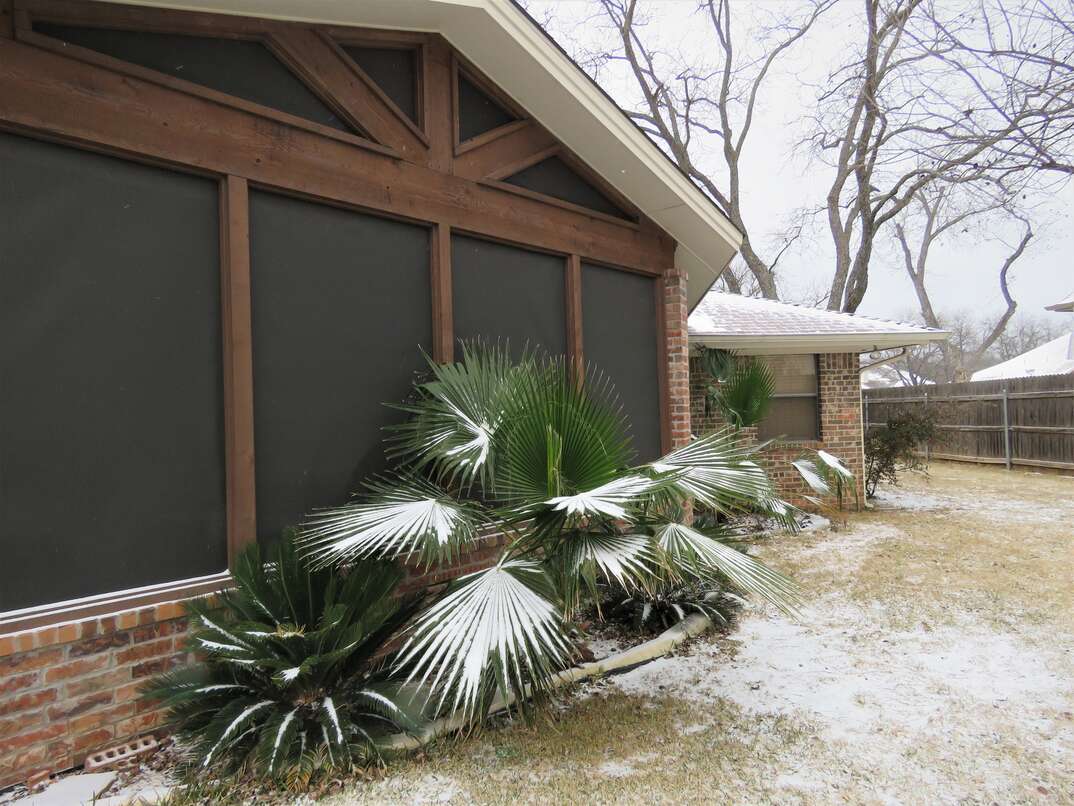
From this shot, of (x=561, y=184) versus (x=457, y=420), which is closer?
(x=457, y=420)

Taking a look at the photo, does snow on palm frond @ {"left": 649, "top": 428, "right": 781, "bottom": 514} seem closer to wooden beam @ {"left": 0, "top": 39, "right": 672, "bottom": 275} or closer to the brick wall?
wooden beam @ {"left": 0, "top": 39, "right": 672, "bottom": 275}

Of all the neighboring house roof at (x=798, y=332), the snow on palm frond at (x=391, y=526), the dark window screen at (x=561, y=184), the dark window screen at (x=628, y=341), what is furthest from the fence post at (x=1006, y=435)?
the snow on palm frond at (x=391, y=526)

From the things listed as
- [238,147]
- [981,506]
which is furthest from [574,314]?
[981,506]

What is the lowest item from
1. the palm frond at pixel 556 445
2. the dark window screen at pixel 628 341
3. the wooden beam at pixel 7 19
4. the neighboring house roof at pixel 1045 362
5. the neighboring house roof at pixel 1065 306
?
the palm frond at pixel 556 445

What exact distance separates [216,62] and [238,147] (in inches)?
17.9

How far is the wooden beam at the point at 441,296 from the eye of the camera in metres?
4.30

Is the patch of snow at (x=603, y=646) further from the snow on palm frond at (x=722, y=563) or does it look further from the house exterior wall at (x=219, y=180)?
the snow on palm frond at (x=722, y=563)

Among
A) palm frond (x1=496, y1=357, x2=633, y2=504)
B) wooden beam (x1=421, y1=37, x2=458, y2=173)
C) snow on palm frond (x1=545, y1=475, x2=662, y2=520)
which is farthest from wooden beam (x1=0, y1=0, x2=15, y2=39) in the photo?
snow on palm frond (x1=545, y1=475, x2=662, y2=520)

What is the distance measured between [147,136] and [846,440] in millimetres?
9249

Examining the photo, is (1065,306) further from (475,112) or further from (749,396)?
(475,112)

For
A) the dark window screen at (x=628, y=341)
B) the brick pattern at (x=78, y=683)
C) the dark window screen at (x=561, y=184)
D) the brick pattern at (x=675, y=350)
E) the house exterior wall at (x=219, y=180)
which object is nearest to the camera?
the brick pattern at (x=78, y=683)

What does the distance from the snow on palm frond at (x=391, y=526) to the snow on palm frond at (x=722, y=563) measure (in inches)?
38.1

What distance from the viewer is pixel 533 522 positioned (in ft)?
10.9

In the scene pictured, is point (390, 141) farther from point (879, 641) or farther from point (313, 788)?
point (879, 641)
